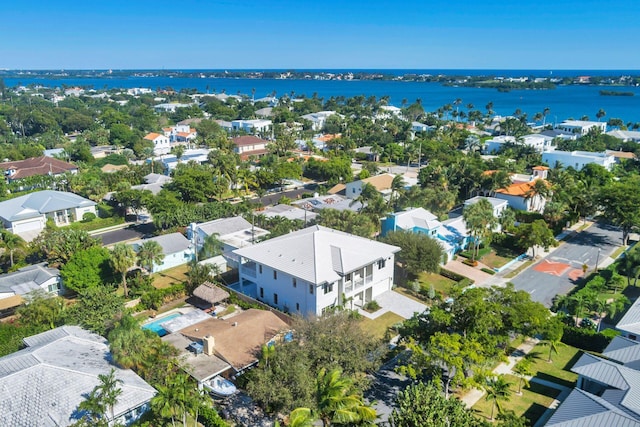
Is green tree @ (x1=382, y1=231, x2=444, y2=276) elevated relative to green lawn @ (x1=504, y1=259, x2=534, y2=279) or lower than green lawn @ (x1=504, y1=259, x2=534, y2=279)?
elevated

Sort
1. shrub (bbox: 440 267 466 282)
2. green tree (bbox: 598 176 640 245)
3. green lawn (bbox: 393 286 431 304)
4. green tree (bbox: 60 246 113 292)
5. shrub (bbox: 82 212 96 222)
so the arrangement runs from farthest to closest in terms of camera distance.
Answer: shrub (bbox: 82 212 96 222), green tree (bbox: 598 176 640 245), shrub (bbox: 440 267 466 282), green lawn (bbox: 393 286 431 304), green tree (bbox: 60 246 113 292)

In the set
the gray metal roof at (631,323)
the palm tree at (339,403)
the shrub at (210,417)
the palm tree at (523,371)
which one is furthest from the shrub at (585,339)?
the shrub at (210,417)

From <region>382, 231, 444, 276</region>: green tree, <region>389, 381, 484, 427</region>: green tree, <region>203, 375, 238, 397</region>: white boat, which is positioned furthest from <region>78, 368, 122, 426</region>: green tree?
<region>382, 231, 444, 276</region>: green tree

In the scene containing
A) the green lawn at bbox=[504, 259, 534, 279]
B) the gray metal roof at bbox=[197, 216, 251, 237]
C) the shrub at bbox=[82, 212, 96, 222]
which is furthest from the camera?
the shrub at bbox=[82, 212, 96, 222]

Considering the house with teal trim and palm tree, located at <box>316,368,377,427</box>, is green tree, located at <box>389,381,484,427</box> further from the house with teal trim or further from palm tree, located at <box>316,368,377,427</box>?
the house with teal trim

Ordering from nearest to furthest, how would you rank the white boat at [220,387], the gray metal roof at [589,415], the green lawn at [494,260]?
the gray metal roof at [589,415] < the white boat at [220,387] < the green lawn at [494,260]

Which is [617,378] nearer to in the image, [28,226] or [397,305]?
[397,305]

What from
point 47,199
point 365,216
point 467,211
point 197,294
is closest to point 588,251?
point 467,211

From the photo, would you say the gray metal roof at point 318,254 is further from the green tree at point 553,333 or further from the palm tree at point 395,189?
the palm tree at point 395,189
